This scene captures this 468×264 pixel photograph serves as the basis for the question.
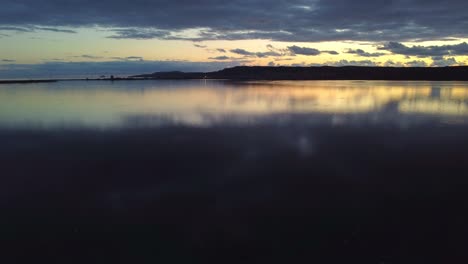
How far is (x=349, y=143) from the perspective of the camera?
16438 mm

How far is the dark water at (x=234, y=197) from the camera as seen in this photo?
23.0 ft

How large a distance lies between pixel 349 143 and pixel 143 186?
10.2m

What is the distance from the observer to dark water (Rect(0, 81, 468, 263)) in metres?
7.00

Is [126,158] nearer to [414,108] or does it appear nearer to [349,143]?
[349,143]

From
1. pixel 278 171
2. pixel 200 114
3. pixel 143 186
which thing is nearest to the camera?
pixel 143 186

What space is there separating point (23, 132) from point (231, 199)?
52.7ft

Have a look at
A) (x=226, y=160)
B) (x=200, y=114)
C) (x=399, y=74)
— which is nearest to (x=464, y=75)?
(x=399, y=74)

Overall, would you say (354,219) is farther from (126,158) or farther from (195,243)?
(126,158)

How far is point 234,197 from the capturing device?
9594 millimetres

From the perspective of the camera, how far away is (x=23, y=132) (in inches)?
782

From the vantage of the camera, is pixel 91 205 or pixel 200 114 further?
pixel 200 114

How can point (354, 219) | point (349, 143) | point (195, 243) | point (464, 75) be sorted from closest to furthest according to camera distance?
point (195, 243)
point (354, 219)
point (349, 143)
point (464, 75)

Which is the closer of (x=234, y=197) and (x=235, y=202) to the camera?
(x=235, y=202)

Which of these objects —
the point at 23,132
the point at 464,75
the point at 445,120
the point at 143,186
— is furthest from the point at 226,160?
the point at 464,75
